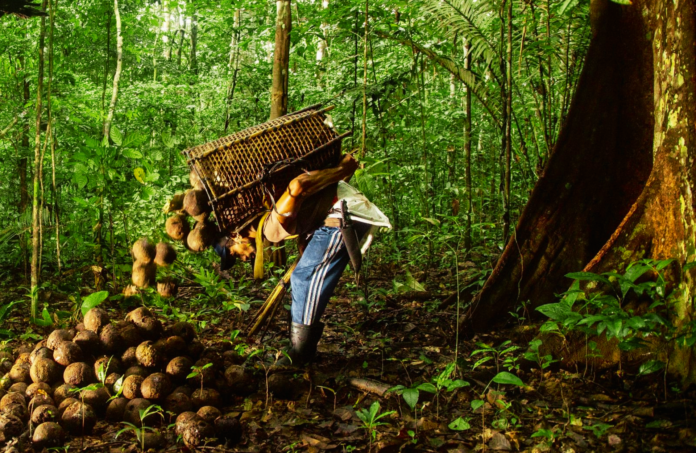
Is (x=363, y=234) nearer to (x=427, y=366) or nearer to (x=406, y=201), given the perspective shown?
(x=427, y=366)

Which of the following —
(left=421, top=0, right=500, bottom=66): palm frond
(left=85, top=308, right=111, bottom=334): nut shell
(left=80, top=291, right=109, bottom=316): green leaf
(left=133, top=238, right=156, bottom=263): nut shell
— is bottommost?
(left=85, top=308, right=111, bottom=334): nut shell

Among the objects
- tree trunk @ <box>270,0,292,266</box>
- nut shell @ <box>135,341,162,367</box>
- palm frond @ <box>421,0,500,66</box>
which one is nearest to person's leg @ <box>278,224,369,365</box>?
nut shell @ <box>135,341,162,367</box>

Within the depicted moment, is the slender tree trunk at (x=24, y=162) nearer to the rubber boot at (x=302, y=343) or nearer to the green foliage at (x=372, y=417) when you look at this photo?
the rubber boot at (x=302, y=343)

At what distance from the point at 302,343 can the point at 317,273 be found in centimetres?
45

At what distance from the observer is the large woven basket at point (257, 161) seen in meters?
2.66

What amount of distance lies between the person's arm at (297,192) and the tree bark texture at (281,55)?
250 cm

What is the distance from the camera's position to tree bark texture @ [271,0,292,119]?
507 cm

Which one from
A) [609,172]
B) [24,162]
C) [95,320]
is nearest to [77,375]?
[95,320]

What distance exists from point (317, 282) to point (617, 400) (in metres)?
1.66

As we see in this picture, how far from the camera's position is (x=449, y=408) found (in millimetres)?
2637

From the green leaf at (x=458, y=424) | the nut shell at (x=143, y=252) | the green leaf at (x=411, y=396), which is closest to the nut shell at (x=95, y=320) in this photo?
the nut shell at (x=143, y=252)

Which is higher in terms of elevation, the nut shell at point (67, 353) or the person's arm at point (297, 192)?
the person's arm at point (297, 192)

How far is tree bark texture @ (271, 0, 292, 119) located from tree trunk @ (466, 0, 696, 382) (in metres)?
2.72

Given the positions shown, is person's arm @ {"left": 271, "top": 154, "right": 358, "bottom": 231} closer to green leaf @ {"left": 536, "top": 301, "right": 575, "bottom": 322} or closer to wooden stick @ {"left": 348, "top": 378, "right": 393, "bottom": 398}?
wooden stick @ {"left": 348, "top": 378, "right": 393, "bottom": 398}
